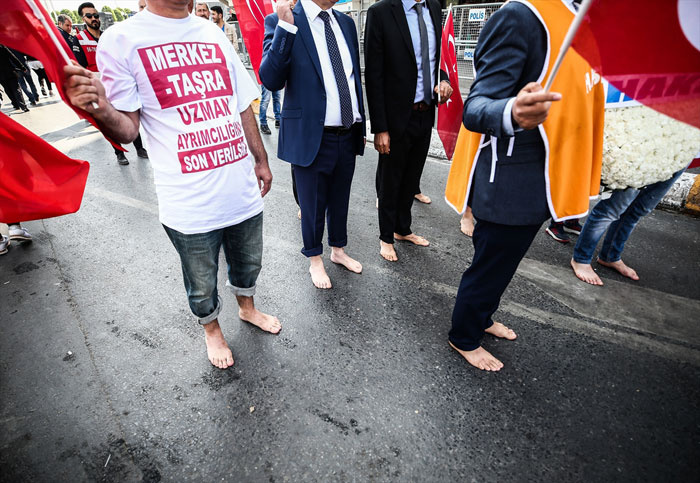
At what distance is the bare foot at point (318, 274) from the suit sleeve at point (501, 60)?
1808mm

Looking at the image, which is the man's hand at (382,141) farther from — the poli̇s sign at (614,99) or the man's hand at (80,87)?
the man's hand at (80,87)

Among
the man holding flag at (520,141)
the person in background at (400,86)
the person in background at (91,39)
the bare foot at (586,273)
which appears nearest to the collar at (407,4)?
the person in background at (400,86)

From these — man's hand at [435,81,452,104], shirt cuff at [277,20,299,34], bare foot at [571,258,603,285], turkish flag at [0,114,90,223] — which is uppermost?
shirt cuff at [277,20,299,34]

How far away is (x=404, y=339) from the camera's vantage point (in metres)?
2.41

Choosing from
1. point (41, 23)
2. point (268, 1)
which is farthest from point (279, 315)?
point (268, 1)

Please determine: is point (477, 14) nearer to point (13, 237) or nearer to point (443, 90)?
point (443, 90)

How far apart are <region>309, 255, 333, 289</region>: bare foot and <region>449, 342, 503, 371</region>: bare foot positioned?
1179 millimetres

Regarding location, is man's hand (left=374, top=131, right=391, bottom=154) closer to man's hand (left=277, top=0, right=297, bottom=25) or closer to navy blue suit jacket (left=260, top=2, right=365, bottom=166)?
navy blue suit jacket (left=260, top=2, right=365, bottom=166)

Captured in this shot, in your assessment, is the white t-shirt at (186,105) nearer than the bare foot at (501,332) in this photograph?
Yes

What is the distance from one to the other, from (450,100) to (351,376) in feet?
9.87

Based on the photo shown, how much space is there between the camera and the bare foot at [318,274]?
2920 mm

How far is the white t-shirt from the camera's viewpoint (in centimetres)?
150

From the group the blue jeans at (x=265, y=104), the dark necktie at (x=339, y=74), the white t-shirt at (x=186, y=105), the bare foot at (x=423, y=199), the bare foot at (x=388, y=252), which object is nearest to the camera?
the white t-shirt at (x=186, y=105)

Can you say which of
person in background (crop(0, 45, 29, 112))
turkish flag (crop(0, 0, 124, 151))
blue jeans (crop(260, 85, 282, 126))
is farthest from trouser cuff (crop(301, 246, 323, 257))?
person in background (crop(0, 45, 29, 112))
